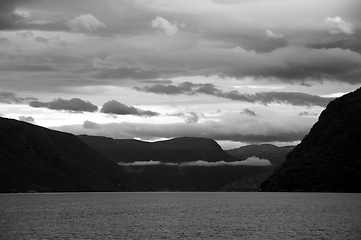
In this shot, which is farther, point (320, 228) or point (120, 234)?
point (320, 228)

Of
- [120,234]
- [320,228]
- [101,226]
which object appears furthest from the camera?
[101,226]

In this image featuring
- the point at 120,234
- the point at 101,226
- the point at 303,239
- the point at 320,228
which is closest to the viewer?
the point at 303,239

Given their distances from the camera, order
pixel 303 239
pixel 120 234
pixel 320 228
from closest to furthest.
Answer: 1. pixel 303 239
2. pixel 120 234
3. pixel 320 228

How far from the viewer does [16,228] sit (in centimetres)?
13338

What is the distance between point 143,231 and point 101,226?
18509 mm

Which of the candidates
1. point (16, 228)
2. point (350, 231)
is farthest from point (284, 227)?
point (16, 228)

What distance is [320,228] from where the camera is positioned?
130875mm

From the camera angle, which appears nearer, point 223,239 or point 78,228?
point 223,239

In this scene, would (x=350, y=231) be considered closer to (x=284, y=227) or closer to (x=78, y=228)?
(x=284, y=227)

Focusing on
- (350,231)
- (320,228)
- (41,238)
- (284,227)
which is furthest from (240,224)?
(41,238)

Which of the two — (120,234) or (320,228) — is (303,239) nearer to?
(320,228)

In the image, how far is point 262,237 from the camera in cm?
11556

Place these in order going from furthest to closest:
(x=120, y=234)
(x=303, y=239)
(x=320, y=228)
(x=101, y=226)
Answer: (x=101, y=226) → (x=320, y=228) → (x=120, y=234) → (x=303, y=239)

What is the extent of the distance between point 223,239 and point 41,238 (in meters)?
40.0
